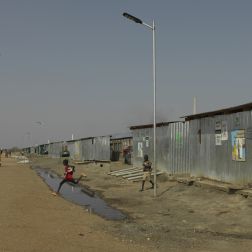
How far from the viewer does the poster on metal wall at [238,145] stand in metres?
18.0

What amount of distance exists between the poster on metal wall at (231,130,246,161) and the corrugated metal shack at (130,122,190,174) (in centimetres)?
514

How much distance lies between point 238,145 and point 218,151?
80.0 inches

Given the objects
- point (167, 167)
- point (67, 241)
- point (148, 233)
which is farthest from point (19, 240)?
point (167, 167)

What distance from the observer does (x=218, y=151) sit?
20.4 m

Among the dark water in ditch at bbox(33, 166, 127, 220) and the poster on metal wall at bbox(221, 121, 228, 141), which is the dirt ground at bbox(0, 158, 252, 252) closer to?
the dark water in ditch at bbox(33, 166, 127, 220)

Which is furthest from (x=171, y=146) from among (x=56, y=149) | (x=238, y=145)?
(x=56, y=149)

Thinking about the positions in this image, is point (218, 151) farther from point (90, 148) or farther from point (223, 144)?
point (90, 148)

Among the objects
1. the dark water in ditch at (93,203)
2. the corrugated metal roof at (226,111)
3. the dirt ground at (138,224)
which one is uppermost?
the corrugated metal roof at (226,111)

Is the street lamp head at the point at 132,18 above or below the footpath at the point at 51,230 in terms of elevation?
above

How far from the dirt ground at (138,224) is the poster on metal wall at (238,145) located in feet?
5.22

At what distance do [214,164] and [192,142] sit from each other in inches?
107

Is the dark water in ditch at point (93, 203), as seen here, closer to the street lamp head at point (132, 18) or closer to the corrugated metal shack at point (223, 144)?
the corrugated metal shack at point (223, 144)

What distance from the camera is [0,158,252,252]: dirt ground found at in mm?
9893

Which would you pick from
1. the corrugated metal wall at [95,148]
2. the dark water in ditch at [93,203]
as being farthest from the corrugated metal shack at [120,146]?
the dark water in ditch at [93,203]
